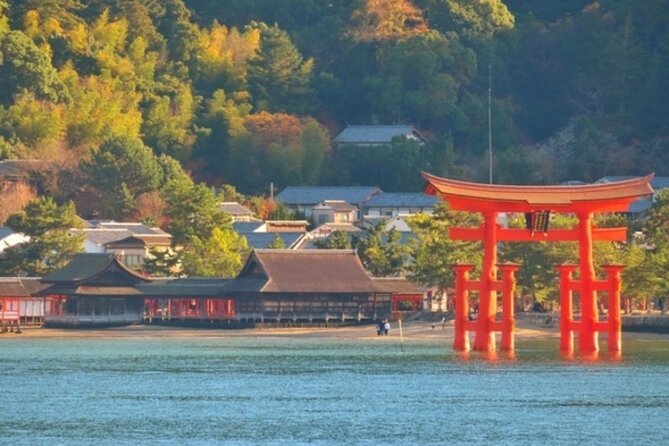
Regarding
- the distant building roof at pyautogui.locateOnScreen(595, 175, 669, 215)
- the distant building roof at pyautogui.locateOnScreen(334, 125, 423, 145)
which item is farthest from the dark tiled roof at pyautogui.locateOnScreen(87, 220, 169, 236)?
the distant building roof at pyautogui.locateOnScreen(595, 175, 669, 215)

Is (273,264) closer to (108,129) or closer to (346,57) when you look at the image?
(108,129)

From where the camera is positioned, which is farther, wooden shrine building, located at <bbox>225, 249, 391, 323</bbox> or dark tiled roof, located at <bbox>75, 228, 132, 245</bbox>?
dark tiled roof, located at <bbox>75, 228, 132, 245</bbox>

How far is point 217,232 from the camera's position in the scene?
3757 inches

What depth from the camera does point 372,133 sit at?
122 m

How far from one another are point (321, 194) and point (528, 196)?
5570 centimetres

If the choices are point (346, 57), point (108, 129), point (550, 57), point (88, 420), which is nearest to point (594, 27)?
point (550, 57)

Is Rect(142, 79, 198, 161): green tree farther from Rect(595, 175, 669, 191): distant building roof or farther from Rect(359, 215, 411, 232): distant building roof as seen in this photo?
Rect(595, 175, 669, 191): distant building roof

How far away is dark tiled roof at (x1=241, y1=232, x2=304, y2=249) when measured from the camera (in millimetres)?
104312

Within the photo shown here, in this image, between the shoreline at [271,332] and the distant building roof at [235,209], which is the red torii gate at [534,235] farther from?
the distant building roof at [235,209]

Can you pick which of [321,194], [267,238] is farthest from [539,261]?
[321,194]

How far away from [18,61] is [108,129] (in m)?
6.04

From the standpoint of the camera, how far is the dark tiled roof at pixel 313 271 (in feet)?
287

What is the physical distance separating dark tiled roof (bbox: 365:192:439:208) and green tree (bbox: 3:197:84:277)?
26.1 metres

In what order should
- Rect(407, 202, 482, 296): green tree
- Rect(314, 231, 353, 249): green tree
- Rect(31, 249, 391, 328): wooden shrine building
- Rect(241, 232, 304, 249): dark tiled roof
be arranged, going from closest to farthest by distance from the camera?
Rect(407, 202, 482, 296): green tree, Rect(31, 249, 391, 328): wooden shrine building, Rect(314, 231, 353, 249): green tree, Rect(241, 232, 304, 249): dark tiled roof
